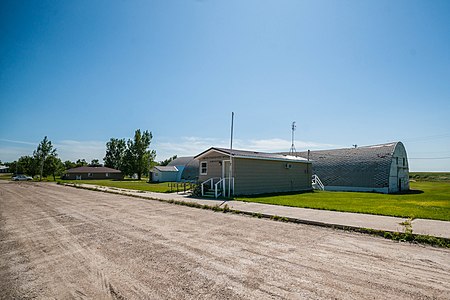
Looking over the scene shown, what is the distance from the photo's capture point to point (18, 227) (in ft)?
25.6

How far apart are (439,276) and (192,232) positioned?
5361 millimetres

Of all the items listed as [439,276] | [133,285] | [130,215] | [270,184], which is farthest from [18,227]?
[270,184]

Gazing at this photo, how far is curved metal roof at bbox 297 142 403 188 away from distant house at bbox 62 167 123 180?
5147cm

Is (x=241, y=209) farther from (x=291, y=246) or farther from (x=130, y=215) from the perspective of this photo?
(x=291, y=246)

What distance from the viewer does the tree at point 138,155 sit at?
60219 mm

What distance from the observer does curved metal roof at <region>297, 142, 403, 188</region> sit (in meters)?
25.9

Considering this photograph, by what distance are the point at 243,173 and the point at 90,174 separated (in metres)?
55.1

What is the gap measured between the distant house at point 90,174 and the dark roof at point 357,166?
51.5 m

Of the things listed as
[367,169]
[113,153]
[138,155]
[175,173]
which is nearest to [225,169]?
[367,169]

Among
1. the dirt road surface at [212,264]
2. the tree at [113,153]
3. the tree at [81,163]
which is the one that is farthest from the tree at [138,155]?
the dirt road surface at [212,264]

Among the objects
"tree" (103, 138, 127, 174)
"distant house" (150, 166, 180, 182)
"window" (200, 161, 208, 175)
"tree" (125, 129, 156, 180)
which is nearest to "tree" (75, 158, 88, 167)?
"tree" (103, 138, 127, 174)

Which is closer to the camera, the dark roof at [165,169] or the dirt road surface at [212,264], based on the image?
the dirt road surface at [212,264]

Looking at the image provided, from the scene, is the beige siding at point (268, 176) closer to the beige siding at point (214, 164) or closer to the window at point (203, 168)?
the beige siding at point (214, 164)

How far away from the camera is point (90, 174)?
61.2m
